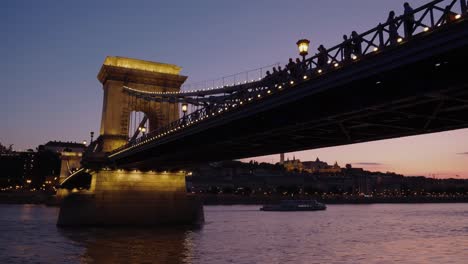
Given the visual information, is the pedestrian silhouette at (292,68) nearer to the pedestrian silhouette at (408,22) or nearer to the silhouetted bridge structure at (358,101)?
the silhouetted bridge structure at (358,101)

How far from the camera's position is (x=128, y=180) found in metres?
47.9

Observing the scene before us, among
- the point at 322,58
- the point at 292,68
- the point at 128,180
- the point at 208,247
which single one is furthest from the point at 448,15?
the point at 128,180

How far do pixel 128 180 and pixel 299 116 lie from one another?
1151 inches

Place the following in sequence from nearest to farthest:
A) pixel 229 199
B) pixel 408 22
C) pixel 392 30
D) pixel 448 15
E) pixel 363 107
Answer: pixel 448 15, pixel 408 22, pixel 392 30, pixel 363 107, pixel 229 199

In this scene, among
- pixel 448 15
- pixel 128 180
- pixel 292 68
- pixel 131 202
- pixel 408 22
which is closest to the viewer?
pixel 448 15

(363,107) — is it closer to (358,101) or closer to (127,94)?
(358,101)

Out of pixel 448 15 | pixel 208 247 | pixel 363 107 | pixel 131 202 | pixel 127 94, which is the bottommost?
pixel 208 247

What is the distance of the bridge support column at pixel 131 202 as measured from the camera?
45.4 meters

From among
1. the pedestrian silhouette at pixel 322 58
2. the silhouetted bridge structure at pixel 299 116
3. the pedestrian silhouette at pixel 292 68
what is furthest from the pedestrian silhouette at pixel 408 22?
the pedestrian silhouette at pixel 292 68

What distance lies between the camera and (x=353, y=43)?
18203mm

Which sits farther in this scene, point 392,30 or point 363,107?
point 363,107

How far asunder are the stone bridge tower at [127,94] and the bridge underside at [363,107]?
22.2 metres

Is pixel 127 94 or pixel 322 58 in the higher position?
pixel 127 94

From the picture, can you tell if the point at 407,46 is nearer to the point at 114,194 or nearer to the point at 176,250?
the point at 176,250
